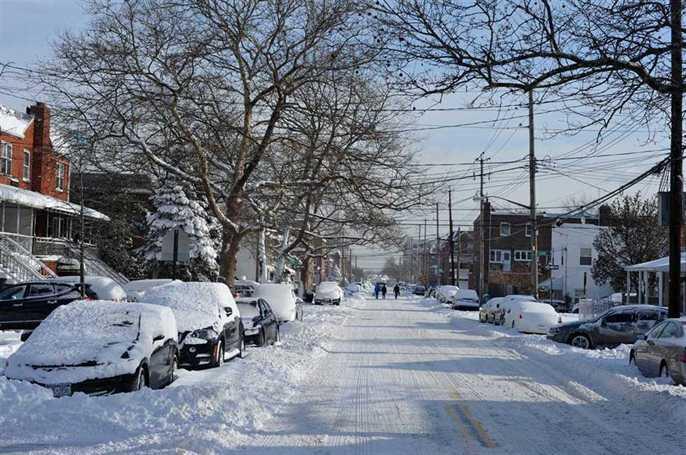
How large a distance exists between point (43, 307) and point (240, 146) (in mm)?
8387

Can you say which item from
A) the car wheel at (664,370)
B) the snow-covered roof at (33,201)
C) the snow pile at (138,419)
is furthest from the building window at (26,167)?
the car wheel at (664,370)

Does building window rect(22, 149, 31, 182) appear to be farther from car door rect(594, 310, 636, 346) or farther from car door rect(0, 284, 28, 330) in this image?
car door rect(594, 310, 636, 346)

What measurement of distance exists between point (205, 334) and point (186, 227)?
104 feet

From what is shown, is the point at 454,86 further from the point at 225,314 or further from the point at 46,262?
the point at 46,262

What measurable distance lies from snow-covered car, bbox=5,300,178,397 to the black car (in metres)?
11.1

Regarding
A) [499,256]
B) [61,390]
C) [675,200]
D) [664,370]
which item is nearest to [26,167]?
[675,200]

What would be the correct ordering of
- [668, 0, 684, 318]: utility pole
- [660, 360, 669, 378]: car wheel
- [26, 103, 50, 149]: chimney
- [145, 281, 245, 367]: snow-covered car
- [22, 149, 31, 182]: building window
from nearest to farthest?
[668, 0, 684, 318]: utility pole < [660, 360, 669, 378]: car wheel < [145, 281, 245, 367]: snow-covered car < [22, 149, 31, 182]: building window < [26, 103, 50, 149]: chimney

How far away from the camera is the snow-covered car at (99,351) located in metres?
12.0

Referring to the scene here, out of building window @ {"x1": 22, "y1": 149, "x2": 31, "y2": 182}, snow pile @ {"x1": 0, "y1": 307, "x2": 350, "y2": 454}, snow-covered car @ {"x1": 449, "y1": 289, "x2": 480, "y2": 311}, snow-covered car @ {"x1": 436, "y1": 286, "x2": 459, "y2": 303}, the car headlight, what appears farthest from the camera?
snow-covered car @ {"x1": 436, "y1": 286, "x2": 459, "y2": 303}

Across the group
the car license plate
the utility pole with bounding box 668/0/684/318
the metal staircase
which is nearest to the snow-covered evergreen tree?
the metal staircase

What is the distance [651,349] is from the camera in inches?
673

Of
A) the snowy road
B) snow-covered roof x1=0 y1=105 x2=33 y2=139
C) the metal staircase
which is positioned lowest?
the snowy road

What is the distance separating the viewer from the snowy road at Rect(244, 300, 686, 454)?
32.0ft

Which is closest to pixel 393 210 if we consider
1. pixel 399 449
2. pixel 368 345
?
pixel 368 345
